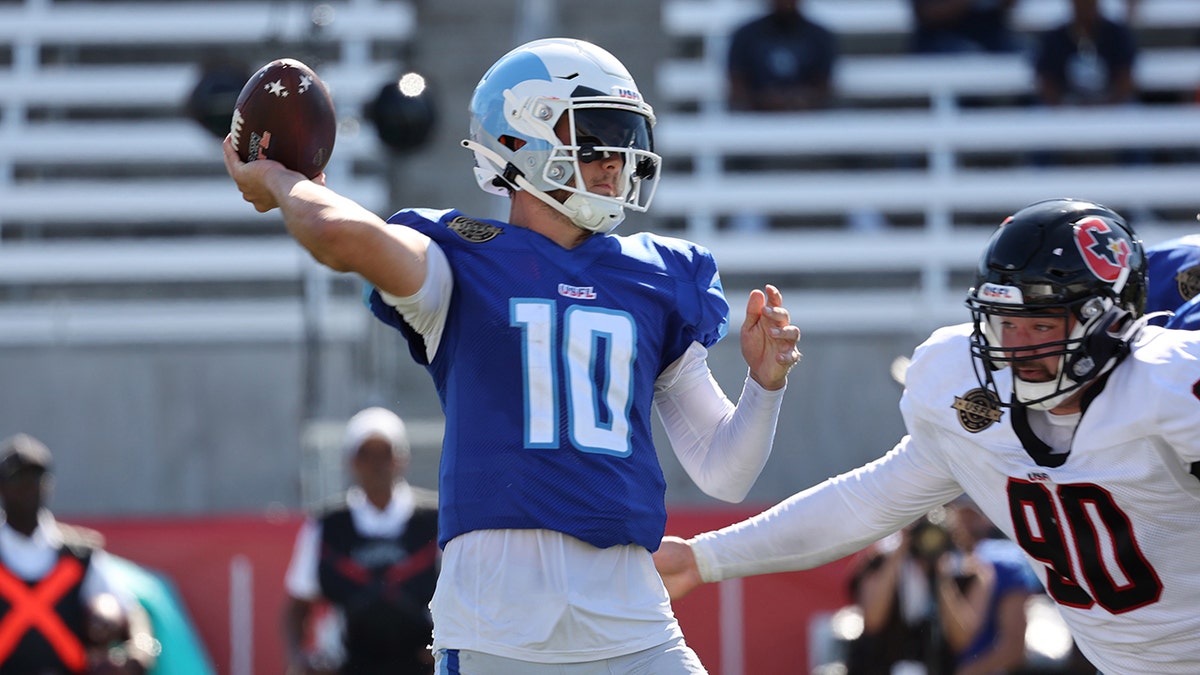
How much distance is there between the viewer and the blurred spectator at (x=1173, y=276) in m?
3.93

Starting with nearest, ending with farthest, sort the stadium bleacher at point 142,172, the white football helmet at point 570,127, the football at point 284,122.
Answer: the football at point 284,122 → the white football helmet at point 570,127 → the stadium bleacher at point 142,172

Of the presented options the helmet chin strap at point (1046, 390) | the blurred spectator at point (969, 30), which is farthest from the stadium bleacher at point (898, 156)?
the helmet chin strap at point (1046, 390)

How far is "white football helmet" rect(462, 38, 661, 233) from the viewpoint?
3.06m

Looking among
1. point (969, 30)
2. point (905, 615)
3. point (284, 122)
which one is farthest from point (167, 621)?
point (969, 30)

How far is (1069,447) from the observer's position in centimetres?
330

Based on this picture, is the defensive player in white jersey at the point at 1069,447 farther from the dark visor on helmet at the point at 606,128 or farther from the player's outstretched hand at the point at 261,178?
the player's outstretched hand at the point at 261,178

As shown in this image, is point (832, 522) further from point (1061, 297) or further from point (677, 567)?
point (1061, 297)

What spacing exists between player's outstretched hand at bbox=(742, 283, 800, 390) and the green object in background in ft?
13.5

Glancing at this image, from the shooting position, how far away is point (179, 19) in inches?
371

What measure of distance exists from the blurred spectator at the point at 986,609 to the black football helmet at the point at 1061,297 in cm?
301

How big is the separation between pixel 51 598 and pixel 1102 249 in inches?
170

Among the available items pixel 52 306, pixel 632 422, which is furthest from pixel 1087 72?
pixel 632 422

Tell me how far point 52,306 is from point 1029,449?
6.37 metres

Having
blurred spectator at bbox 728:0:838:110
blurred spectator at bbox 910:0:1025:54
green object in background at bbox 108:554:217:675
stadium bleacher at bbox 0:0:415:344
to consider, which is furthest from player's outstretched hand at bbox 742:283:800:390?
blurred spectator at bbox 910:0:1025:54
